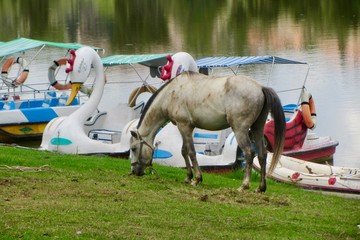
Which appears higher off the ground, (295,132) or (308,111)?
(308,111)

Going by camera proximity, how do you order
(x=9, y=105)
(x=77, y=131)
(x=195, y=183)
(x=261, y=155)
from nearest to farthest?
(x=261, y=155) < (x=195, y=183) < (x=77, y=131) < (x=9, y=105)

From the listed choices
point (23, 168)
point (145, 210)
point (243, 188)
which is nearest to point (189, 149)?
point (243, 188)

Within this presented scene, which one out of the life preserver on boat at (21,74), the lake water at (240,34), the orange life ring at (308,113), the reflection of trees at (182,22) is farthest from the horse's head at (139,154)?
the reflection of trees at (182,22)

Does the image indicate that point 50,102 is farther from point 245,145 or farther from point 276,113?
point 276,113

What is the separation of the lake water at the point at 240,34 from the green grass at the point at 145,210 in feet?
35.1

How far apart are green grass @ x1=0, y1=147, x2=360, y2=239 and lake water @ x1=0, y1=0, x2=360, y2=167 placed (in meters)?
10.7

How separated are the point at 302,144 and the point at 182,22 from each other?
43.3 meters

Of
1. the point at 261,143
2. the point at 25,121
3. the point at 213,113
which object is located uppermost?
the point at 213,113

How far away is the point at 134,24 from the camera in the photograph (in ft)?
218

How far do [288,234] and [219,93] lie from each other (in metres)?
4.19

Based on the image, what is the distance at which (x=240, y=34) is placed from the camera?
5578cm

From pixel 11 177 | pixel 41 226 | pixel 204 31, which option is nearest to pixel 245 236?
pixel 41 226

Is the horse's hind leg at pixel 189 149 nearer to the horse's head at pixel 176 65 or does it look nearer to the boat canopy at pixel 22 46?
the horse's head at pixel 176 65

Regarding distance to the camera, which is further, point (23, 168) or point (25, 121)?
point (25, 121)
